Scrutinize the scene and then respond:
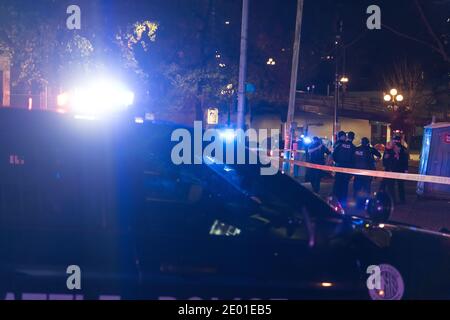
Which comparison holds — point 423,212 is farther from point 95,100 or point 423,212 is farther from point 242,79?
point 95,100

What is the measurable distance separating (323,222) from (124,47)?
14.8 m

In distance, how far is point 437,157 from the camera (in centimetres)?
1341

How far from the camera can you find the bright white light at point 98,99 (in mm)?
3783

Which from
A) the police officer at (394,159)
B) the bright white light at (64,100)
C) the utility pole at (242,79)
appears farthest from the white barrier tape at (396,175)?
the bright white light at (64,100)

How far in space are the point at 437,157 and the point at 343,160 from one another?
2840 mm

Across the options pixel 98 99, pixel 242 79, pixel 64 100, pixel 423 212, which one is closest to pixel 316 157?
pixel 242 79

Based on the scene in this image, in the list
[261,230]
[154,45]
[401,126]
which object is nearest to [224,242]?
[261,230]

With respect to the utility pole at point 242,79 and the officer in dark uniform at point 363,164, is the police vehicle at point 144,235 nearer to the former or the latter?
the officer in dark uniform at point 363,164

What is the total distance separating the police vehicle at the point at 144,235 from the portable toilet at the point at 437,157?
10.5 metres

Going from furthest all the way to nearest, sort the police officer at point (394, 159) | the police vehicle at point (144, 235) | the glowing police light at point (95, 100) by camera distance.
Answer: the police officer at point (394, 159) → the glowing police light at point (95, 100) → the police vehicle at point (144, 235)

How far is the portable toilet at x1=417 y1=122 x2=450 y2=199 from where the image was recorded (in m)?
13.3

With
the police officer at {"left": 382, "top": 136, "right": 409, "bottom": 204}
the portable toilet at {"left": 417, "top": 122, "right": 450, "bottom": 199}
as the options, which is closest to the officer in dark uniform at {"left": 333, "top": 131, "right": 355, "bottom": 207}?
the police officer at {"left": 382, "top": 136, "right": 409, "bottom": 204}

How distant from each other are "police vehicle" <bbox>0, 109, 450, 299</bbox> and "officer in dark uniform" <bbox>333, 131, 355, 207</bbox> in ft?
27.9
